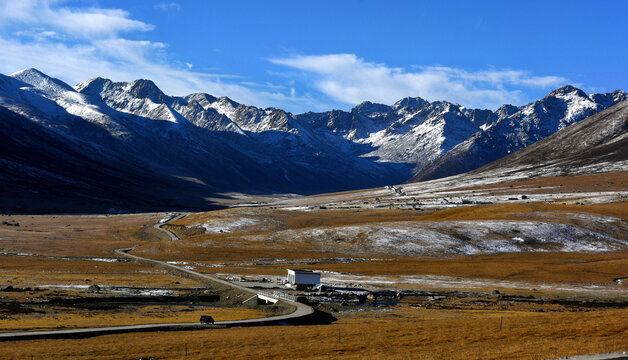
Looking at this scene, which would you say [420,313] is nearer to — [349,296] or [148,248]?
[349,296]

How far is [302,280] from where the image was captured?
302 ft

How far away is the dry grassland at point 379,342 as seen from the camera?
42250 millimetres

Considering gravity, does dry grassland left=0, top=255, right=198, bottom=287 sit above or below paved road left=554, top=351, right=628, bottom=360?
below

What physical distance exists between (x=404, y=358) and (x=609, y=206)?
559 feet

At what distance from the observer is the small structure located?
91.3 meters

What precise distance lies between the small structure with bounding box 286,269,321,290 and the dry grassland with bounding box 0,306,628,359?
108ft

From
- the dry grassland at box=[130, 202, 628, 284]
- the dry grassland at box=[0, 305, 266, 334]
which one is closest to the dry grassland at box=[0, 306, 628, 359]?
the dry grassland at box=[0, 305, 266, 334]

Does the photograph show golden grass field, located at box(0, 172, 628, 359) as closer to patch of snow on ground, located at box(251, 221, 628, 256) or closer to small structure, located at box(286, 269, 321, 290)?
patch of snow on ground, located at box(251, 221, 628, 256)

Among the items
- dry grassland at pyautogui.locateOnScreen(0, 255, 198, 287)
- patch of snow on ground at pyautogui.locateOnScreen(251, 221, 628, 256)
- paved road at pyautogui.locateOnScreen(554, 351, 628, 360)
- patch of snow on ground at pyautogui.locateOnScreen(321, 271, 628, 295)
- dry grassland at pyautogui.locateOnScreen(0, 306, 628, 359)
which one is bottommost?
patch of snow on ground at pyautogui.locateOnScreen(321, 271, 628, 295)

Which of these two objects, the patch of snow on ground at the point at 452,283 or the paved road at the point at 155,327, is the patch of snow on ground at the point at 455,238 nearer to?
the patch of snow on ground at the point at 452,283

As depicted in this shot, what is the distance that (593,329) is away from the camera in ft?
163

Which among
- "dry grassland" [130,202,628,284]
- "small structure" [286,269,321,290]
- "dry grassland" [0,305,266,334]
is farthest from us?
"dry grassland" [130,202,628,284]

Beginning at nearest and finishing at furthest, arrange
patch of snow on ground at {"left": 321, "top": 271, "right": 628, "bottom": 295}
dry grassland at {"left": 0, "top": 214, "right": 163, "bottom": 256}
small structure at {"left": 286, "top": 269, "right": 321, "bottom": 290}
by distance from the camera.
→ 1. small structure at {"left": 286, "top": 269, "right": 321, "bottom": 290}
2. patch of snow on ground at {"left": 321, "top": 271, "right": 628, "bottom": 295}
3. dry grassland at {"left": 0, "top": 214, "right": 163, "bottom": 256}

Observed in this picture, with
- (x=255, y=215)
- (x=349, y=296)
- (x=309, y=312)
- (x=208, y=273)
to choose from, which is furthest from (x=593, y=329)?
(x=255, y=215)
